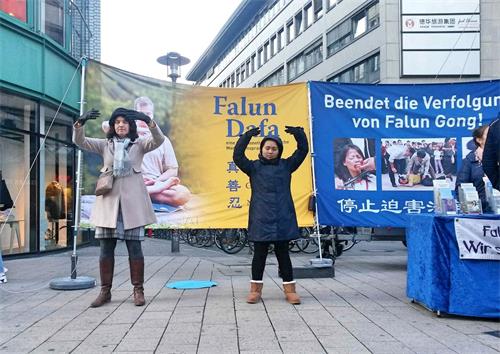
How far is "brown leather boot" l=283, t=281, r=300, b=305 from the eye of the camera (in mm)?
5516

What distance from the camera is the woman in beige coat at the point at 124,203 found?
18.2 feet

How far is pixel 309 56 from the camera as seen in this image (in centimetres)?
3766

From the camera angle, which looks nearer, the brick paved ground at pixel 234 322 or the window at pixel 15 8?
the brick paved ground at pixel 234 322

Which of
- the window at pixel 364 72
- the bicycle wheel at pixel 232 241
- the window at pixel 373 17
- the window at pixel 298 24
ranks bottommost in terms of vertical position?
the bicycle wheel at pixel 232 241

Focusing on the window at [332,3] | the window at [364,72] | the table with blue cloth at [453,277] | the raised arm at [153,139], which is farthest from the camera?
the window at [332,3]

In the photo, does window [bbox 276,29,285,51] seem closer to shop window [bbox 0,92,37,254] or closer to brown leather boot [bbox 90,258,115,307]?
shop window [bbox 0,92,37,254]

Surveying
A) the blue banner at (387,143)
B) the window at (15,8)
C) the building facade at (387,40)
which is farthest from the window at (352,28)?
the blue banner at (387,143)

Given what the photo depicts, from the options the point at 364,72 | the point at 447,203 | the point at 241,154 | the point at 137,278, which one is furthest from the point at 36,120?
the point at 364,72

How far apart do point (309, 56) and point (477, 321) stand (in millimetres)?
34402

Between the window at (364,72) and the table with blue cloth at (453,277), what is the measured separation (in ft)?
76.6

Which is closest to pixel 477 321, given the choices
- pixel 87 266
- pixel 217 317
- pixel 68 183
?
pixel 217 317

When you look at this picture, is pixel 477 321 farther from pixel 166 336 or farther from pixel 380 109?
pixel 380 109

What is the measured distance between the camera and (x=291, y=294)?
5.58 metres

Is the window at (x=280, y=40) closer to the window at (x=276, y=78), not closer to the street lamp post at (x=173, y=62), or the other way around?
the window at (x=276, y=78)
